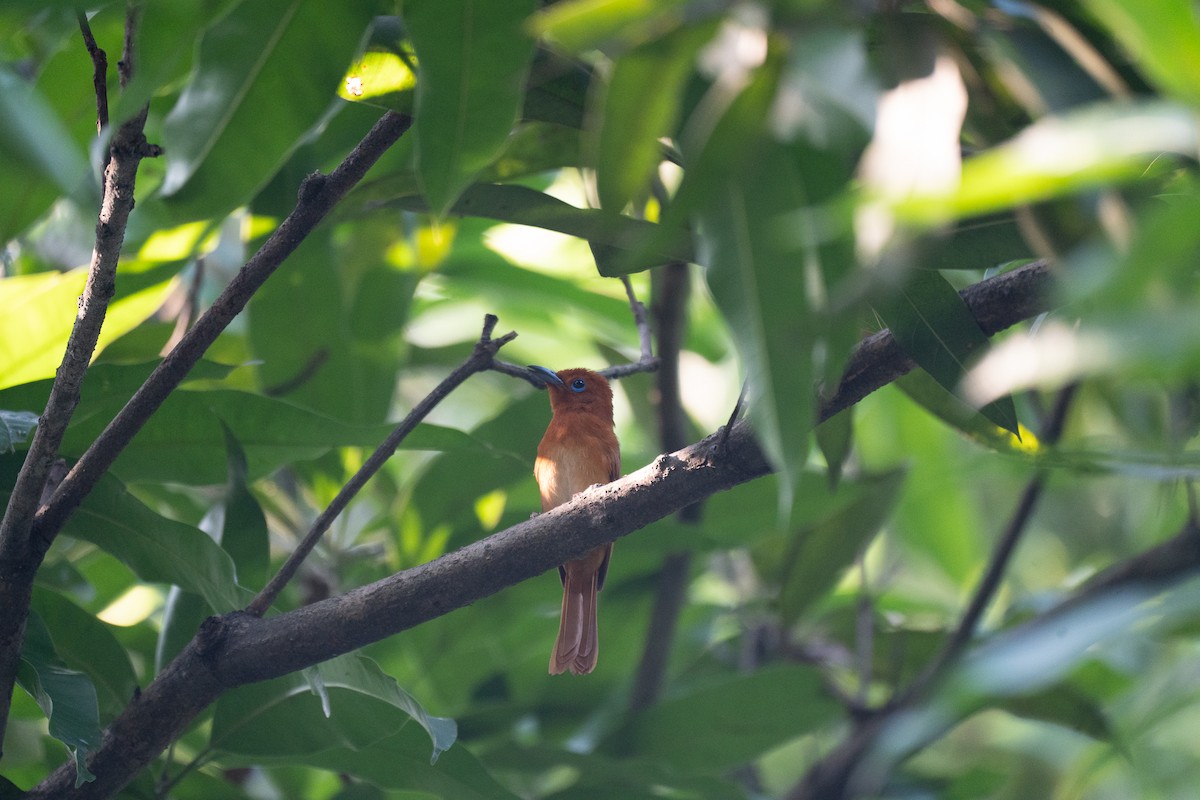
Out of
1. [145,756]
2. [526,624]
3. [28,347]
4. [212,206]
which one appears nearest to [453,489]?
[526,624]

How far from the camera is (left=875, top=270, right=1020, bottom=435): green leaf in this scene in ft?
4.86

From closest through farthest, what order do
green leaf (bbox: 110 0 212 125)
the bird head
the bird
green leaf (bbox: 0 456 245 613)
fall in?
green leaf (bbox: 110 0 212 125), green leaf (bbox: 0 456 245 613), the bird, the bird head

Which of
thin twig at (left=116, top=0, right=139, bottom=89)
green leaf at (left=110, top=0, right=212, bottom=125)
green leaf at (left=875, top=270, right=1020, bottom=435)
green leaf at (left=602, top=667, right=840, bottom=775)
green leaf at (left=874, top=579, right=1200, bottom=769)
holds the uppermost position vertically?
thin twig at (left=116, top=0, right=139, bottom=89)

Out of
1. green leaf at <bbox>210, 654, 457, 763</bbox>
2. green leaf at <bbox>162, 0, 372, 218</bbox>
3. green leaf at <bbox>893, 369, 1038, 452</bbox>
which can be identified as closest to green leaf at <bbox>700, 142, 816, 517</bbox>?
green leaf at <bbox>162, 0, 372, 218</bbox>

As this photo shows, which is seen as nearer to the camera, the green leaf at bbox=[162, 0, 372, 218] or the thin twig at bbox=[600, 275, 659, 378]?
the green leaf at bbox=[162, 0, 372, 218]

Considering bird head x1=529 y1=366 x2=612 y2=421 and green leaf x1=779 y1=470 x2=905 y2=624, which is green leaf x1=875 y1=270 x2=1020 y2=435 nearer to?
green leaf x1=779 y1=470 x2=905 y2=624

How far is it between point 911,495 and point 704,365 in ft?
3.33

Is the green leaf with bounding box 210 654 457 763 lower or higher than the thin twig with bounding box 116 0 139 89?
lower

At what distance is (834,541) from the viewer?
3.27 m

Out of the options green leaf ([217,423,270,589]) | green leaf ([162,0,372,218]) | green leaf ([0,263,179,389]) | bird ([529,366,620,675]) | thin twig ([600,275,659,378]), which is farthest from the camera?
bird ([529,366,620,675])

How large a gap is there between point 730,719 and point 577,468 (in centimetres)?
108

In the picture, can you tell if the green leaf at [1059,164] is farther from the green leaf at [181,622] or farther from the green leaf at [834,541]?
the green leaf at [834,541]

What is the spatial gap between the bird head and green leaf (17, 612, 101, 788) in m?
2.21

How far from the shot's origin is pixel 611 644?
3553 mm
